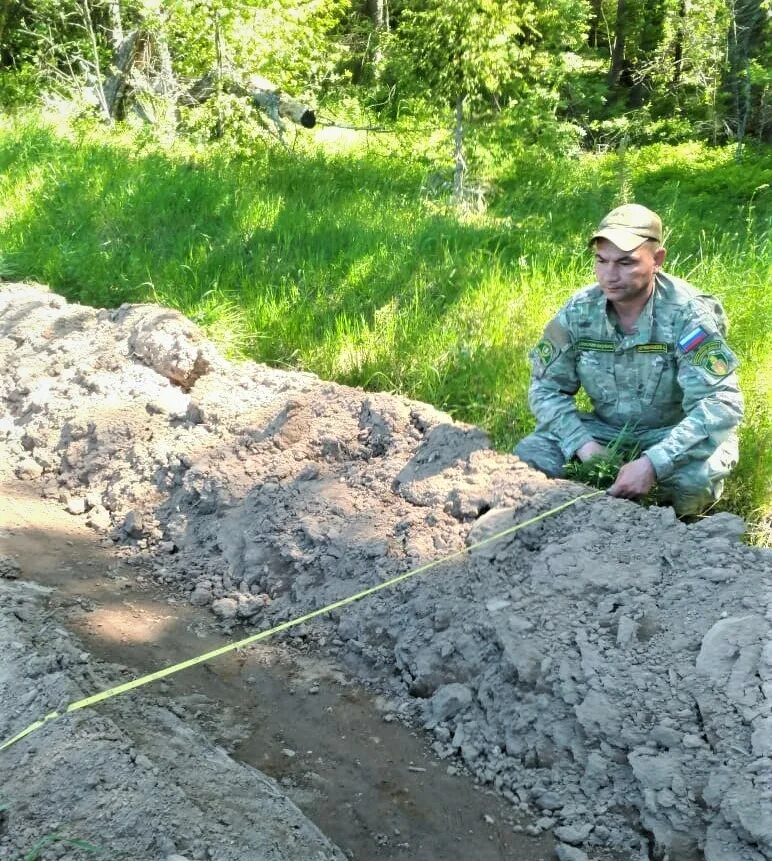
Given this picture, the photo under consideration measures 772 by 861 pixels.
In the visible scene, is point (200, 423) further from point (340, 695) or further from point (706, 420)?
point (706, 420)

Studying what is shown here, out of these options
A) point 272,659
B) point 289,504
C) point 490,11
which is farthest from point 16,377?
point 490,11

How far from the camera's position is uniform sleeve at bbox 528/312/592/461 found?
3.92 m

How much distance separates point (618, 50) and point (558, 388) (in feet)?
47.3

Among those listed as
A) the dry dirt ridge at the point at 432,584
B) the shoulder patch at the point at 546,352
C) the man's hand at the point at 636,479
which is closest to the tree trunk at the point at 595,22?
the dry dirt ridge at the point at 432,584

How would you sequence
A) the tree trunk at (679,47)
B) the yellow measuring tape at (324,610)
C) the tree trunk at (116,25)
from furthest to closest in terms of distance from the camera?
the tree trunk at (679,47)
the tree trunk at (116,25)
the yellow measuring tape at (324,610)

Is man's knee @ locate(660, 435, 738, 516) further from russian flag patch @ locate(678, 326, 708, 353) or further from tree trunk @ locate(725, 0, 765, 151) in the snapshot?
tree trunk @ locate(725, 0, 765, 151)

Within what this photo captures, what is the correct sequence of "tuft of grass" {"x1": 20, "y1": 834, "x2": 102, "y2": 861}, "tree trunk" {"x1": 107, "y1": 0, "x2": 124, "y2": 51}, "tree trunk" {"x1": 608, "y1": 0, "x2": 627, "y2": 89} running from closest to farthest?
"tuft of grass" {"x1": 20, "y1": 834, "x2": 102, "y2": 861} < "tree trunk" {"x1": 107, "y1": 0, "x2": 124, "y2": 51} < "tree trunk" {"x1": 608, "y1": 0, "x2": 627, "y2": 89}

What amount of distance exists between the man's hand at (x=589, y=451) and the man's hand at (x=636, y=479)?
265mm

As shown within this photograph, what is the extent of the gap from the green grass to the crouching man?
0.39m

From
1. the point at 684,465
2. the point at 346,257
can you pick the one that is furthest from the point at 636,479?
the point at 346,257

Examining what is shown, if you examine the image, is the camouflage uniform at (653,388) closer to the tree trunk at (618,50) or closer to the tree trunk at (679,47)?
the tree trunk at (679,47)

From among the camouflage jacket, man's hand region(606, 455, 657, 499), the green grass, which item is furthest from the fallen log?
man's hand region(606, 455, 657, 499)

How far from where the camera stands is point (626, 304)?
381cm

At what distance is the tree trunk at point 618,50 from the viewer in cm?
1631
